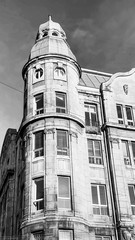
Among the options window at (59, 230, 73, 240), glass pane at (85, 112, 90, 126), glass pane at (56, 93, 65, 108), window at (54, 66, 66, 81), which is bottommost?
window at (59, 230, 73, 240)

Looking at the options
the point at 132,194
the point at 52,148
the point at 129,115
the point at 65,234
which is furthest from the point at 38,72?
the point at 65,234

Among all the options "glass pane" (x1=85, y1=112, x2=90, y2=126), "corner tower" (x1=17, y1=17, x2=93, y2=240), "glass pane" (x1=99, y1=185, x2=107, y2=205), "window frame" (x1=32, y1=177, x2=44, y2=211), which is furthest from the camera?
"glass pane" (x1=85, y1=112, x2=90, y2=126)

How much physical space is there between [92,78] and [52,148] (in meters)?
12.6

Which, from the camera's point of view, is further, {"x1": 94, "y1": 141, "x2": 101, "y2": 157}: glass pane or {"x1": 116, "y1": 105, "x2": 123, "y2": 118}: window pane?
{"x1": 116, "y1": 105, "x2": 123, "y2": 118}: window pane

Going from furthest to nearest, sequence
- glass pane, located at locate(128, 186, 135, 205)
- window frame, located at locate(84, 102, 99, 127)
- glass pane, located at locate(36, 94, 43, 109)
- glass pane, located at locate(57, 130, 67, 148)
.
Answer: window frame, located at locate(84, 102, 99, 127) → glass pane, located at locate(36, 94, 43, 109) → glass pane, located at locate(128, 186, 135, 205) → glass pane, located at locate(57, 130, 67, 148)

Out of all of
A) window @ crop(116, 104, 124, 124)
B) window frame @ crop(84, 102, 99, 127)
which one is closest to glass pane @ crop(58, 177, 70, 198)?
window frame @ crop(84, 102, 99, 127)

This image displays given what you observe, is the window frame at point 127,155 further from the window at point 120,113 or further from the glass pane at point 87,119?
the glass pane at point 87,119

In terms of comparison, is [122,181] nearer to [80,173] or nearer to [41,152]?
[80,173]

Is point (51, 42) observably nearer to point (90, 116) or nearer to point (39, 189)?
point (90, 116)

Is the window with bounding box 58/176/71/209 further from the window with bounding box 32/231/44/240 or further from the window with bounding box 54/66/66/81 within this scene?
the window with bounding box 54/66/66/81

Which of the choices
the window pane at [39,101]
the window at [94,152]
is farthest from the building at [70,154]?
the window pane at [39,101]

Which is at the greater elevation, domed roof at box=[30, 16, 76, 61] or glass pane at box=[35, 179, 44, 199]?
domed roof at box=[30, 16, 76, 61]

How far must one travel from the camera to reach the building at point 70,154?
23.3 meters

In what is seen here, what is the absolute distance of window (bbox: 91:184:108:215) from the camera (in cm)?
2531
